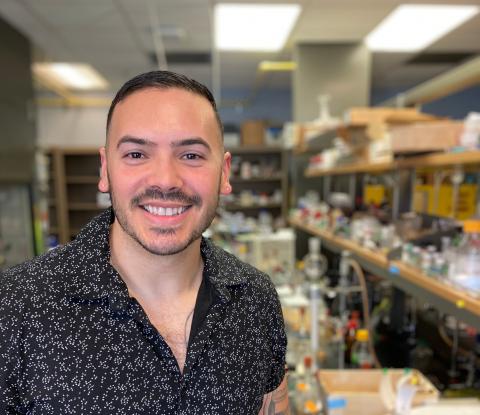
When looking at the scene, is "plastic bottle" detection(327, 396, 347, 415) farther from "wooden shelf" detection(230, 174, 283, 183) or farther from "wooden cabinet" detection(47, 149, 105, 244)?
"wooden cabinet" detection(47, 149, 105, 244)

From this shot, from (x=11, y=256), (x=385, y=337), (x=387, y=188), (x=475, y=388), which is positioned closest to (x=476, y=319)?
(x=475, y=388)

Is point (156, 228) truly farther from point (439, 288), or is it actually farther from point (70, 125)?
point (70, 125)

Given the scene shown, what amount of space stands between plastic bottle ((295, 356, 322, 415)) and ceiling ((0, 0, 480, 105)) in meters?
2.71

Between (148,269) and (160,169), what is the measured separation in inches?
9.6

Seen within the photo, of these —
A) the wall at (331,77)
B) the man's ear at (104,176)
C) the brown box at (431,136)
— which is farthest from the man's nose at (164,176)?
the wall at (331,77)

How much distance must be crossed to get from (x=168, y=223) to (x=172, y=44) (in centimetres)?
380

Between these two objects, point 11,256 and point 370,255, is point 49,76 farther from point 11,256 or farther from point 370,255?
point 370,255

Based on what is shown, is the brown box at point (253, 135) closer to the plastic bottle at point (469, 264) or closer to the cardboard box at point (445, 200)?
the cardboard box at point (445, 200)

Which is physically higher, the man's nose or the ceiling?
the ceiling

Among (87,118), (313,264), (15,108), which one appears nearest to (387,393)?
(313,264)

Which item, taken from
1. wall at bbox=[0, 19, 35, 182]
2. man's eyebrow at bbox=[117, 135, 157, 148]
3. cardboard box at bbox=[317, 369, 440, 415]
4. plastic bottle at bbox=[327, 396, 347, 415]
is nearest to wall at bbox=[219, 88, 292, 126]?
wall at bbox=[0, 19, 35, 182]

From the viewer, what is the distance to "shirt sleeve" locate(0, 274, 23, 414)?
0.71 meters

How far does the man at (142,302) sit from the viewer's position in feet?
2.44

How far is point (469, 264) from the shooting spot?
1.29 m
